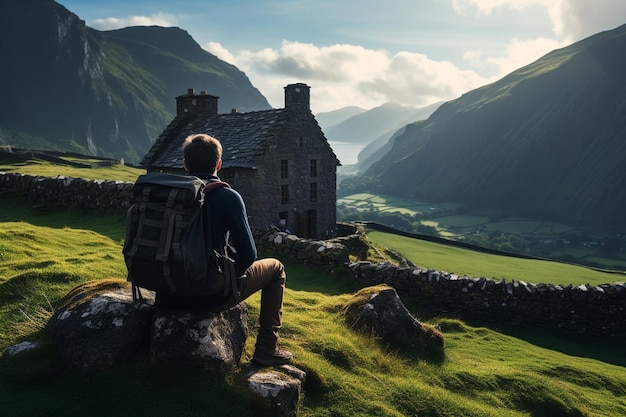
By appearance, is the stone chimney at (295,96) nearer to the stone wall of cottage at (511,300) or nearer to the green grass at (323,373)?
the stone wall of cottage at (511,300)

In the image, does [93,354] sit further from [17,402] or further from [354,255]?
[354,255]

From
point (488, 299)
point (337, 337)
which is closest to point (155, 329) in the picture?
point (337, 337)

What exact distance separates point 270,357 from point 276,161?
24674mm

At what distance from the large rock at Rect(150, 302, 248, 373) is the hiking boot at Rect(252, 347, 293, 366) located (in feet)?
1.68

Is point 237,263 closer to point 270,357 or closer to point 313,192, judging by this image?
point 270,357

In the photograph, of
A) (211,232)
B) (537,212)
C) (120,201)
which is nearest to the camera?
(211,232)

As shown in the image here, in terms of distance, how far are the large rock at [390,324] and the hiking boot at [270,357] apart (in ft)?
10.1

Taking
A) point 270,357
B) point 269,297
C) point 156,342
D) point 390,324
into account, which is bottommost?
point 390,324

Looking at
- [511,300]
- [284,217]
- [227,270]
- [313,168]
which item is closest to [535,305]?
[511,300]

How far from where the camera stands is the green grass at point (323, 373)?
233 inches

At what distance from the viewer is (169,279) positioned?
572 centimetres

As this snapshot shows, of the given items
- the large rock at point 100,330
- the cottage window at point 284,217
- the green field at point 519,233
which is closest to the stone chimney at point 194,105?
the cottage window at point 284,217

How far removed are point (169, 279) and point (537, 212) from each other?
217129mm

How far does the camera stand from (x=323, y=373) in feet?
25.3
